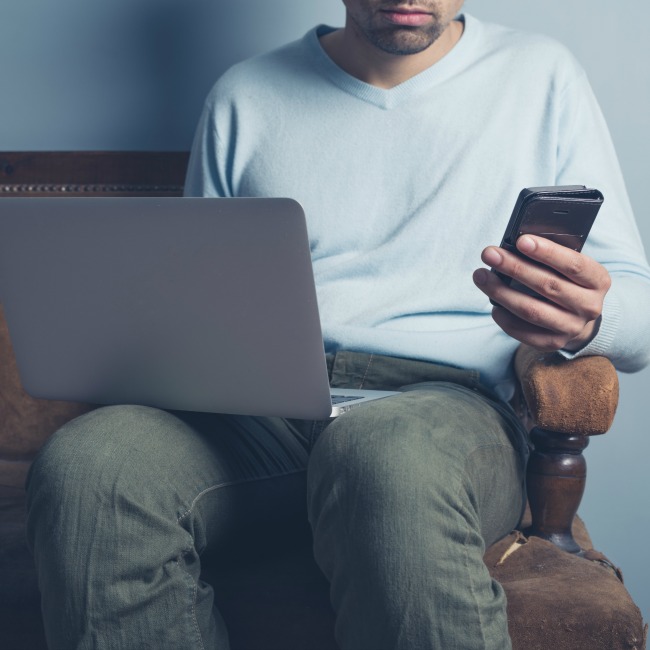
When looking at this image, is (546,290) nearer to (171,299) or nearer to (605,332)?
(605,332)

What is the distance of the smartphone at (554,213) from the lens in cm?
87

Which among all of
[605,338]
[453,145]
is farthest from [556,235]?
[453,145]

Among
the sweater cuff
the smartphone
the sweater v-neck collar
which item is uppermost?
the sweater v-neck collar

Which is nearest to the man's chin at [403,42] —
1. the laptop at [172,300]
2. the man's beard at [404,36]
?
the man's beard at [404,36]

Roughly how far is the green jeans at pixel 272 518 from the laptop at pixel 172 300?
0.07 m

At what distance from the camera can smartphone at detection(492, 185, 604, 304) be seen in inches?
34.3

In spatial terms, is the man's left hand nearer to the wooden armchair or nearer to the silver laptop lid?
the wooden armchair

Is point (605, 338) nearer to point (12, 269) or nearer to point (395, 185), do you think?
point (395, 185)

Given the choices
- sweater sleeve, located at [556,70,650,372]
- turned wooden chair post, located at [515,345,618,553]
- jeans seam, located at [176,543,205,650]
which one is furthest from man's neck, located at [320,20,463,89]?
jeans seam, located at [176,543,205,650]

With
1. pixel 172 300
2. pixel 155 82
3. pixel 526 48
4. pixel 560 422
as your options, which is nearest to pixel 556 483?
pixel 560 422

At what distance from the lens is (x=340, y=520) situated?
87 cm

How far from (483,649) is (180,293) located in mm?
447

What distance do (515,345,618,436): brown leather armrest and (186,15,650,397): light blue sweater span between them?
17 centimetres

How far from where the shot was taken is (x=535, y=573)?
40.1 inches
